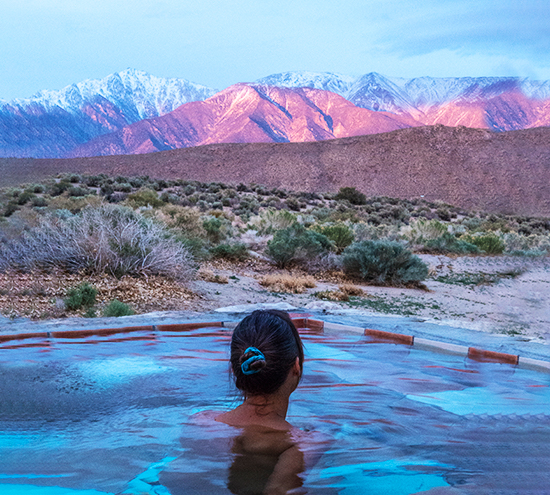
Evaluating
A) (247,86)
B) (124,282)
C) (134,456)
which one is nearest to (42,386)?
(134,456)

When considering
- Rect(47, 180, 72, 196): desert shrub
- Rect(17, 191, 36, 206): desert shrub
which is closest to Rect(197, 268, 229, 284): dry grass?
Rect(17, 191, 36, 206): desert shrub

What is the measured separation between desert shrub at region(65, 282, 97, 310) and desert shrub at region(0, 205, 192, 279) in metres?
1.56

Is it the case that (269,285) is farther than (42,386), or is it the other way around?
(269,285)

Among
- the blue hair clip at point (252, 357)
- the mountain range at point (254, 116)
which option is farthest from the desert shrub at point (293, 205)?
the mountain range at point (254, 116)

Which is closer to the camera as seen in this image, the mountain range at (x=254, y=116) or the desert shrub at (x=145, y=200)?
the desert shrub at (x=145, y=200)

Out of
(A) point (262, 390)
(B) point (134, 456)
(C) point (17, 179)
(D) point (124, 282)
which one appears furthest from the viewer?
(C) point (17, 179)

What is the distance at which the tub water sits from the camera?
10.6 feet

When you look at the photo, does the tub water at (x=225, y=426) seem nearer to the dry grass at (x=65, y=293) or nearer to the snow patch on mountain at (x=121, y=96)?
the dry grass at (x=65, y=293)

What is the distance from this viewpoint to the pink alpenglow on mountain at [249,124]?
112000 millimetres

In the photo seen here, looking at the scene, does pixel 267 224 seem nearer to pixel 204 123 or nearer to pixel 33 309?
pixel 33 309

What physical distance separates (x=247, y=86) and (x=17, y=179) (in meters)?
99.2

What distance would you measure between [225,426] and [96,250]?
7.52 metres

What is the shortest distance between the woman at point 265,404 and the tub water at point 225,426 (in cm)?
9

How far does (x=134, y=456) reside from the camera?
3541mm
